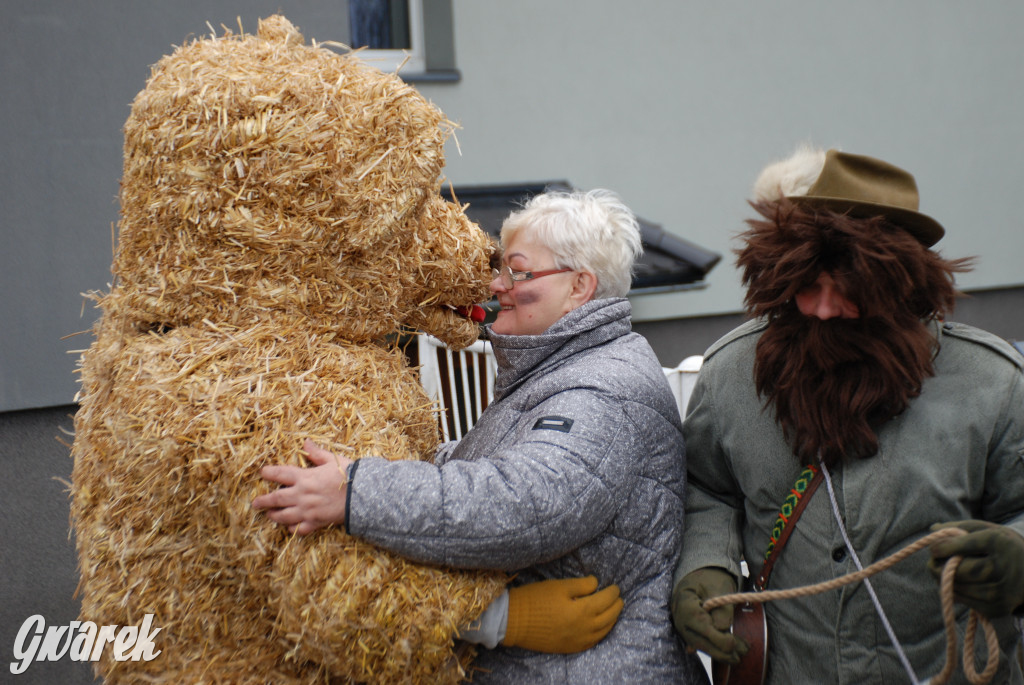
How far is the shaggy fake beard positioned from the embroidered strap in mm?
43

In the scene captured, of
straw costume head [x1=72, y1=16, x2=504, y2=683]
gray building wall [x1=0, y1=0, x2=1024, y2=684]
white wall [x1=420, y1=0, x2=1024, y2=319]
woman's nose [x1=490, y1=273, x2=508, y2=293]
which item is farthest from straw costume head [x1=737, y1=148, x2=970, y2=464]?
white wall [x1=420, y1=0, x2=1024, y2=319]

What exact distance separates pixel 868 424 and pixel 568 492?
0.68 meters

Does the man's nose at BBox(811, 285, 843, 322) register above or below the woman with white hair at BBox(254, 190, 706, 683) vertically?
above

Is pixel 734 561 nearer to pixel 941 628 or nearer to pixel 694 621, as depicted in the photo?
pixel 694 621

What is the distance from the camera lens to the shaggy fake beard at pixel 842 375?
1.65m

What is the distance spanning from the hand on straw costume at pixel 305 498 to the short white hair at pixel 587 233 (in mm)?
861

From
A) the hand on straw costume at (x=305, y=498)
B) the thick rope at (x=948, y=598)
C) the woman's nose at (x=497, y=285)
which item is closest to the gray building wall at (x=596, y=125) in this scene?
the woman's nose at (x=497, y=285)

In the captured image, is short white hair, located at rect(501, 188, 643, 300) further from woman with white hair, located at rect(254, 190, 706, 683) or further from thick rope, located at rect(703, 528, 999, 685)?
thick rope, located at rect(703, 528, 999, 685)

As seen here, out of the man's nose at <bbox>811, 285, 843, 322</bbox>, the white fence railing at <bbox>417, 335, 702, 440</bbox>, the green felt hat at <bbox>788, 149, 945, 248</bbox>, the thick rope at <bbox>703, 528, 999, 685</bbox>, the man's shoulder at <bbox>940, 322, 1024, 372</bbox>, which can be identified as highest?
the green felt hat at <bbox>788, 149, 945, 248</bbox>

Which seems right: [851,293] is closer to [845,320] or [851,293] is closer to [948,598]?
[845,320]

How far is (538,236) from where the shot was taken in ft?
6.82

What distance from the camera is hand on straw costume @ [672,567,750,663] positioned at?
1732mm

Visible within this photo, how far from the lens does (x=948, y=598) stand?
4.85 ft

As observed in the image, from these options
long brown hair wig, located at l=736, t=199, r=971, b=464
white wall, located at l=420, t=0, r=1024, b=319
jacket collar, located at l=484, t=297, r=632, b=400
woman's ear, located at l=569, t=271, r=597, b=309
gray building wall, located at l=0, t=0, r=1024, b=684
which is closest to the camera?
long brown hair wig, located at l=736, t=199, r=971, b=464
